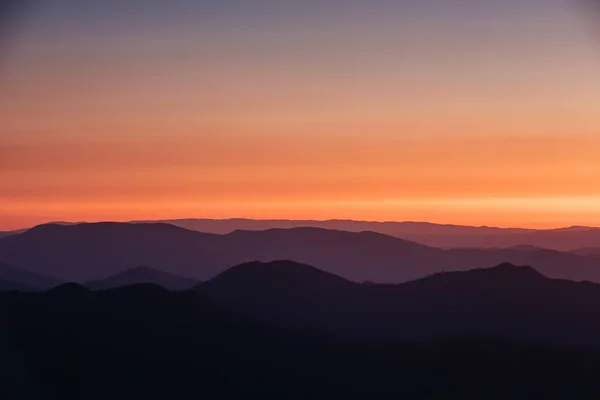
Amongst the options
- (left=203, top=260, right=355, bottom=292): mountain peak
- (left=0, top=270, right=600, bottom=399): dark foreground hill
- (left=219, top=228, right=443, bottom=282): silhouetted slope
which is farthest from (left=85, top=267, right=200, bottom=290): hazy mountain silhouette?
(left=0, top=270, right=600, bottom=399): dark foreground hill

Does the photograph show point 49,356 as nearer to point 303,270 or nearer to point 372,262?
point 303,270

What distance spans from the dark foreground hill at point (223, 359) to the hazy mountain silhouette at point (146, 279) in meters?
12.2

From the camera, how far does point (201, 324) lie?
28.5 metres

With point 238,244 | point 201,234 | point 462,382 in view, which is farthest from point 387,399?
point 201,234

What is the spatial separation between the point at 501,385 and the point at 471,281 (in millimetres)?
9645

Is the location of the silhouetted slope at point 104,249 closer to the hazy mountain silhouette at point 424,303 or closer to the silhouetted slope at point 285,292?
the silhouetted slope at point 285,292

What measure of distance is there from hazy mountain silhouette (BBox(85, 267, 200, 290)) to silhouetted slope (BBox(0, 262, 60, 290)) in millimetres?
2277

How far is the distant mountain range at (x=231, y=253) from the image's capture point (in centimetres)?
4328

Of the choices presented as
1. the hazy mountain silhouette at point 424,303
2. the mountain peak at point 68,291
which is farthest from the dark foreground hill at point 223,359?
the hazy mountain silhouette at point 424,303

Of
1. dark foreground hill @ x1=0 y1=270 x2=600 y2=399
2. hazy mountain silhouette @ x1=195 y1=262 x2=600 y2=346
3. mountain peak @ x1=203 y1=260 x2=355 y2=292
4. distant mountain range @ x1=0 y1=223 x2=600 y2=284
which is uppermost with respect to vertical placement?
distant mountain range @ x1=0 y1=223 x2=600 y2=284

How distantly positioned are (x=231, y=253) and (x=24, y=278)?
12720 millimetres

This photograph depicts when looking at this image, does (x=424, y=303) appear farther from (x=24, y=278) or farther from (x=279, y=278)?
(x=24, y=278)

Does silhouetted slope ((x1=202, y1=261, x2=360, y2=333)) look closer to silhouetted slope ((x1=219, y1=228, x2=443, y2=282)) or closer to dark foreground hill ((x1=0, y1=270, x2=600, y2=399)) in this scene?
dark foreground hill ((x1=0, y1=270, x2=600, y2=399))

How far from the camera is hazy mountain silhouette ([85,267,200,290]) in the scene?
Answer: 42188mm
